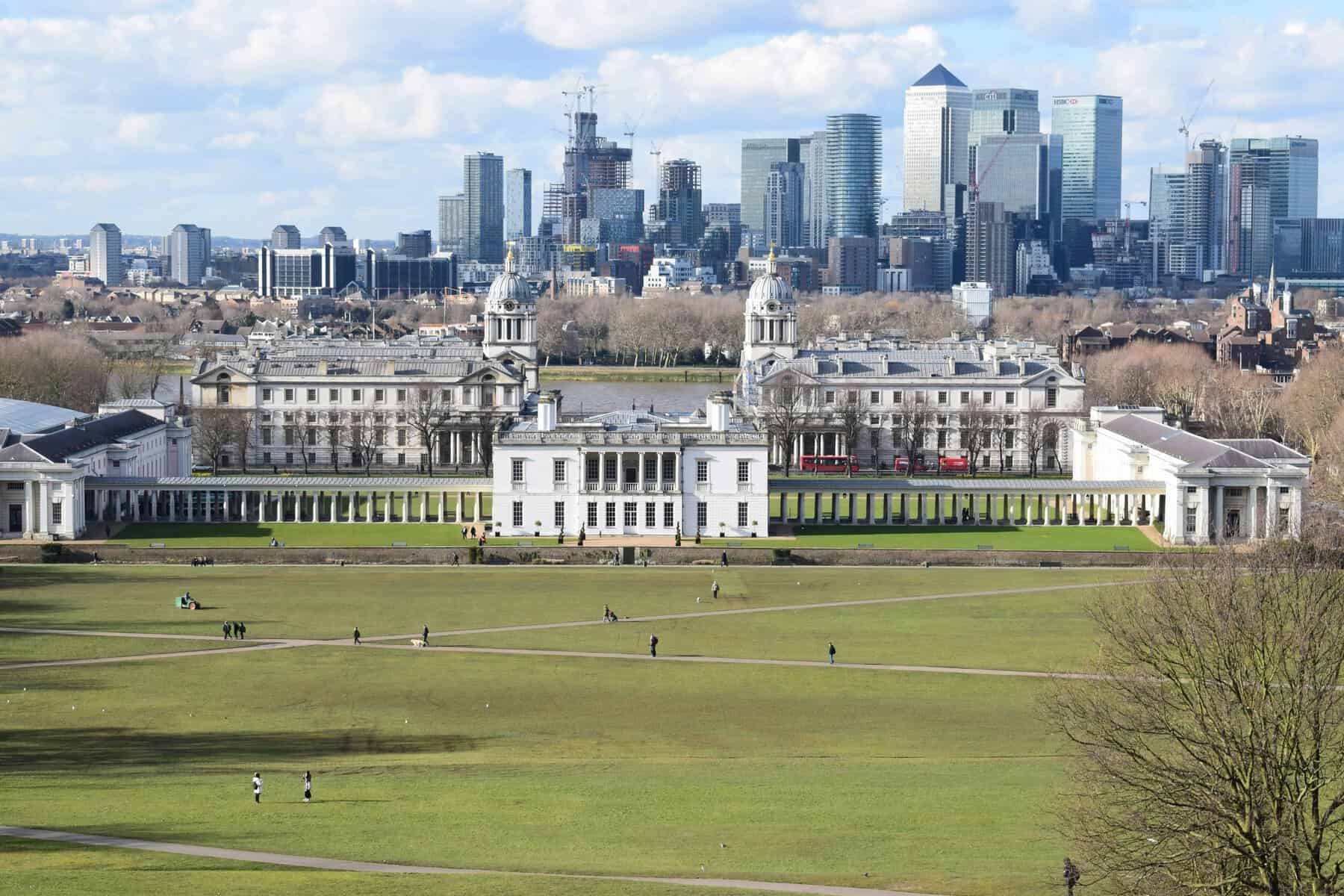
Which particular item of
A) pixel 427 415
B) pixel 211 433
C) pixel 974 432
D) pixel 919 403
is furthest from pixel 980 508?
pixel 211 433

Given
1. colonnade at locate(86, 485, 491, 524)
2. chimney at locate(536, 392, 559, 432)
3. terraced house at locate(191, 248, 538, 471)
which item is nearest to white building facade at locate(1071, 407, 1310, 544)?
chimney at locate(536, 392, 559, 432)

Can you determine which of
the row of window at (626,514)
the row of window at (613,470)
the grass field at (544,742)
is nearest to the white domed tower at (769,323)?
the row of window at (613,470)

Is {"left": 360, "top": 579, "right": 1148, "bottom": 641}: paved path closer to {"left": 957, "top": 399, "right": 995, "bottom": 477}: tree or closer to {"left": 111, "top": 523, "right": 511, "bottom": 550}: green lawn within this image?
{"left": 111, "top": 523, "right": 511, "bottom": 550}: green lawn

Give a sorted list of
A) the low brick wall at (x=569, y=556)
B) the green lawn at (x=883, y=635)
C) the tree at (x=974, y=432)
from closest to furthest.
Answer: the green lawn at (x=883, y=635)
the low brick wall at (x=569, y=556)
the tree at (x=974, y=432)

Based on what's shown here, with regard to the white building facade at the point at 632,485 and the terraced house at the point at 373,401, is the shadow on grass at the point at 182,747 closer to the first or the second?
the white building facade at the point at 632,485

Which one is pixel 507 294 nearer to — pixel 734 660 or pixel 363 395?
pixel 363 395

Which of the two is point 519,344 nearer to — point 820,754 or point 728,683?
point 728,683

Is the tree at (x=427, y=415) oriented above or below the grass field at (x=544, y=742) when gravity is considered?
above
